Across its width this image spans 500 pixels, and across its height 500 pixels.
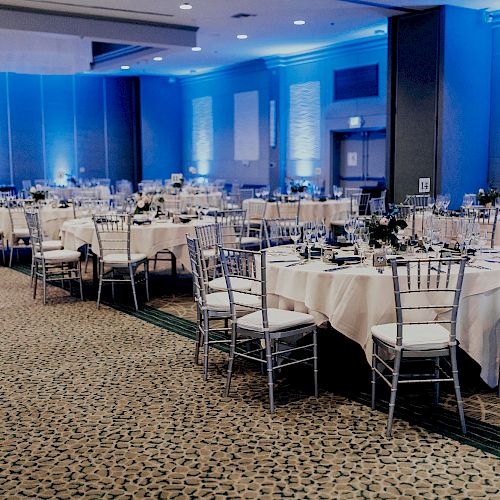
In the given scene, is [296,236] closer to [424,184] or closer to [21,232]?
[424,184]

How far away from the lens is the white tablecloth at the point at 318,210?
11727 mm

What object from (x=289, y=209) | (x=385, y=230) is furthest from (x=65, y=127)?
(x=385, y=230)

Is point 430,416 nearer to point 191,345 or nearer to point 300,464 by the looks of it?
point 300,464

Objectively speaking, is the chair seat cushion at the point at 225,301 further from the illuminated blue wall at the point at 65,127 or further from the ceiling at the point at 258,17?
the illuminated blue wall at the point at 65,127

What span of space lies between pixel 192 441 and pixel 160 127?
16.4 m

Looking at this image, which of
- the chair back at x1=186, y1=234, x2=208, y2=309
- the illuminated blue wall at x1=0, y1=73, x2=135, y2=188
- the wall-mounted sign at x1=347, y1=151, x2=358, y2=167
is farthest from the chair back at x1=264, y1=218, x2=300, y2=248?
the illuminated blue wall at x1=0, y1=73, x2=135, y2=188

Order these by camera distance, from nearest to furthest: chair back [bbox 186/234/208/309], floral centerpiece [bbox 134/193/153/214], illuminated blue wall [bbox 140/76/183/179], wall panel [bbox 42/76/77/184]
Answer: chair back [bbox 186/234/208/309] → floral centerpiece [bbox 134/193/153/214] → wall panel [bbox 42/76/77/184] → illuminated blue wall [bbox 140/76/183/179]

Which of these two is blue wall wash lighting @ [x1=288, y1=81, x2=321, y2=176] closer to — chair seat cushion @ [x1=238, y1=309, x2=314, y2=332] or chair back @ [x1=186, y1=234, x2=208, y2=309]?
chair back @ [x1=186, y1=234, x2=208, y2=309]

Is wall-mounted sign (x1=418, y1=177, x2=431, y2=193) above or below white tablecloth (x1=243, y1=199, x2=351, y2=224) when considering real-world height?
above

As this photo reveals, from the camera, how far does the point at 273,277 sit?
16.2 ft

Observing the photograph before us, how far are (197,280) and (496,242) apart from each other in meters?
4.28

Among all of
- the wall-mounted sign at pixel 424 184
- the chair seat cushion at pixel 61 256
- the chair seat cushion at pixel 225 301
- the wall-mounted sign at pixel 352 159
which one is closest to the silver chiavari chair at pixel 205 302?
the chair seat cushion at pixel 225 301

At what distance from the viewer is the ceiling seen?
10.2m

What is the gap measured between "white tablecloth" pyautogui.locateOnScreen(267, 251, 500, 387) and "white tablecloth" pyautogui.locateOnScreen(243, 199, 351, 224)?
700 centimetres
